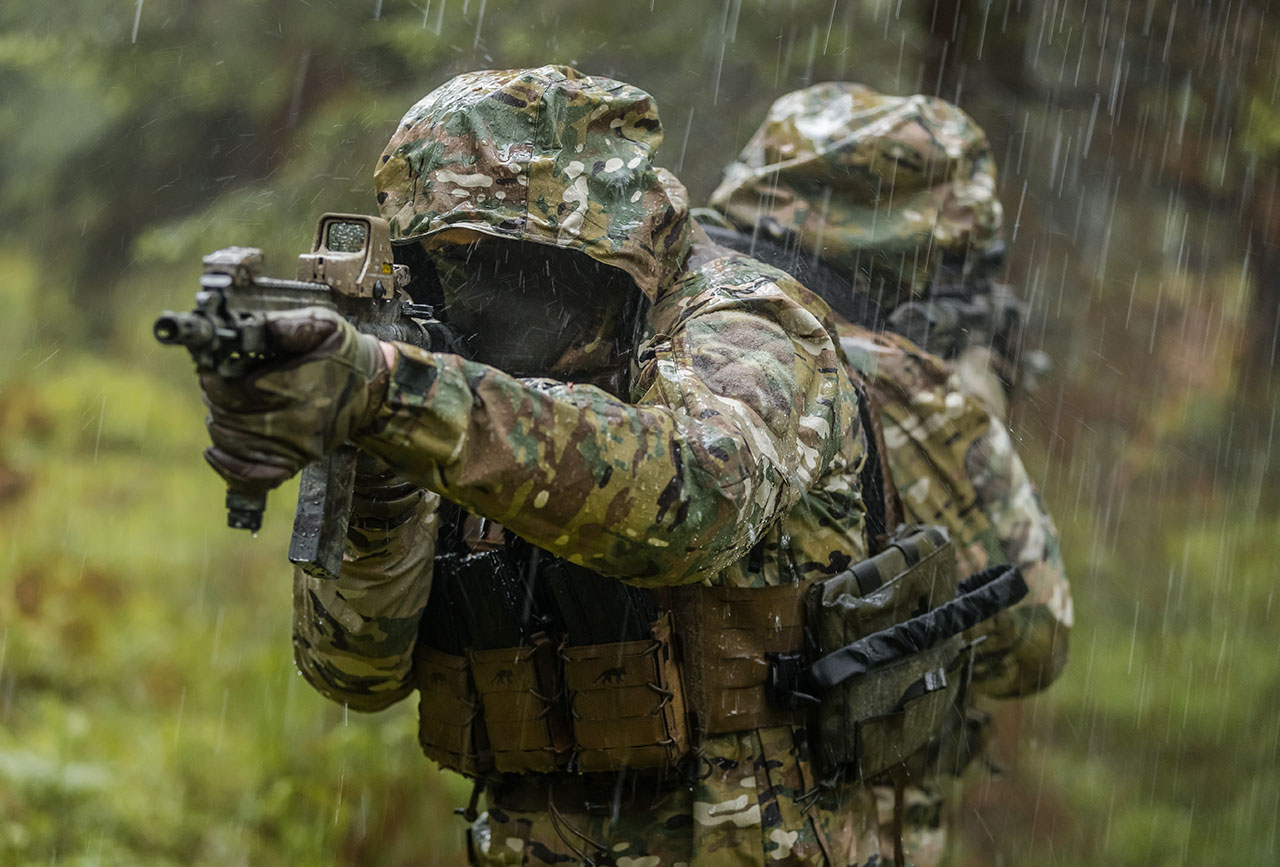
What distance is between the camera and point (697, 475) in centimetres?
193

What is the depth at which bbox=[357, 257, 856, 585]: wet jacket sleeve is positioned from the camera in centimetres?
174

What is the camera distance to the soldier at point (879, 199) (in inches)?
146

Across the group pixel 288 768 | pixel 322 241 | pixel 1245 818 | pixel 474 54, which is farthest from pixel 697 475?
pixel 1245 818

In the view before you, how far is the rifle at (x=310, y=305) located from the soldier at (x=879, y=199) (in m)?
1.69

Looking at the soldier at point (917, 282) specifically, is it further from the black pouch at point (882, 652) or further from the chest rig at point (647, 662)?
the chest rig at point (647, 662)

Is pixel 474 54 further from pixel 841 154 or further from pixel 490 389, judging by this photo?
pixel 490 389

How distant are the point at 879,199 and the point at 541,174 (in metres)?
1.70

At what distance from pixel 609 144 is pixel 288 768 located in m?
3.81

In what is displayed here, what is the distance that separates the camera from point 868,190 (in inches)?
149

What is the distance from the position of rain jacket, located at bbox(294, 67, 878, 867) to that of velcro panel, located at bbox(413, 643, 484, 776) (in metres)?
0.07

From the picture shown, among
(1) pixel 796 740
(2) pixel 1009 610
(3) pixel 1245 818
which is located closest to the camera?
(1) pixel 796 740

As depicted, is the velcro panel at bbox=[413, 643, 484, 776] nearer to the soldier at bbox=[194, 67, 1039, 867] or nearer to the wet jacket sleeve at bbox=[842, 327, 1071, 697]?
the soldier at bbox=[194, 67, 1039, 867]

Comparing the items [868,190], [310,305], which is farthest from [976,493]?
[310,305]

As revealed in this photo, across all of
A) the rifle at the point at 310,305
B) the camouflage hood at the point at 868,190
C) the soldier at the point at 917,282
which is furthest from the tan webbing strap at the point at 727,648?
the camouflage hood at the point at 868,190
